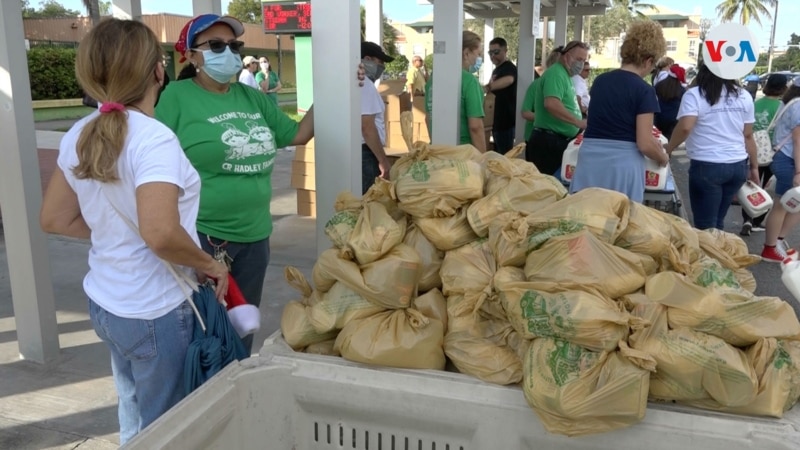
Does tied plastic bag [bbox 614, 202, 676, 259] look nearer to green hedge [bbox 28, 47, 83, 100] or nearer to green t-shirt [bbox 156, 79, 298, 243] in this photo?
green t-shirt [bbox 156, 79, 298, 243]

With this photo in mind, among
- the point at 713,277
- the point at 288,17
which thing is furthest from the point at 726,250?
the point at 288,17

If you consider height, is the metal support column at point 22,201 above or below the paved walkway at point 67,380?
above

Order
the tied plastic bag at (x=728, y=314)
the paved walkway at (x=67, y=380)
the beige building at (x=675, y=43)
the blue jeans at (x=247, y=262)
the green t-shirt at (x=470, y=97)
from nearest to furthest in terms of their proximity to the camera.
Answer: the tied plastic bag at (x=728, y=314), the blue jeans at (x=247, y=262), the paved walkway at (x=67, y=380), the green t-shirt at (x=470, y=97), the beige building at (x=675, y=43)

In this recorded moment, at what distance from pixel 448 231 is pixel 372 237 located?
0.26 meters

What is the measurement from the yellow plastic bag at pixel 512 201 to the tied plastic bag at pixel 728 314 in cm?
53

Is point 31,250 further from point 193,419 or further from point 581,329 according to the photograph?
point 581,329

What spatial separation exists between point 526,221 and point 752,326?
64cm

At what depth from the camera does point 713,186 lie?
4910 mm

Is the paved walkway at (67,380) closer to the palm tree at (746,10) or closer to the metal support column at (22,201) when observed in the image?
the metal support column at (22,201)

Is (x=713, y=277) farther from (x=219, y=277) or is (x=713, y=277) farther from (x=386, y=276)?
(x=219, y=277)

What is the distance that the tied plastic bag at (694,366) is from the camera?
5.33 feet

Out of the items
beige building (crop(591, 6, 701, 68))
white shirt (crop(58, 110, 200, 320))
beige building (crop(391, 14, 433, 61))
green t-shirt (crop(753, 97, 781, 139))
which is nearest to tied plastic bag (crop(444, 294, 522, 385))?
white shirt (crop(58, 110, 200, 320))

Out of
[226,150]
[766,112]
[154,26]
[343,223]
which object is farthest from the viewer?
[154,26]

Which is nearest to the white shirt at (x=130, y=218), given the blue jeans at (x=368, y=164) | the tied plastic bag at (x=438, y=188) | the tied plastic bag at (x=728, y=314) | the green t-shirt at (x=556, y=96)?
the tied plastic bag at (x=438, y=188)
